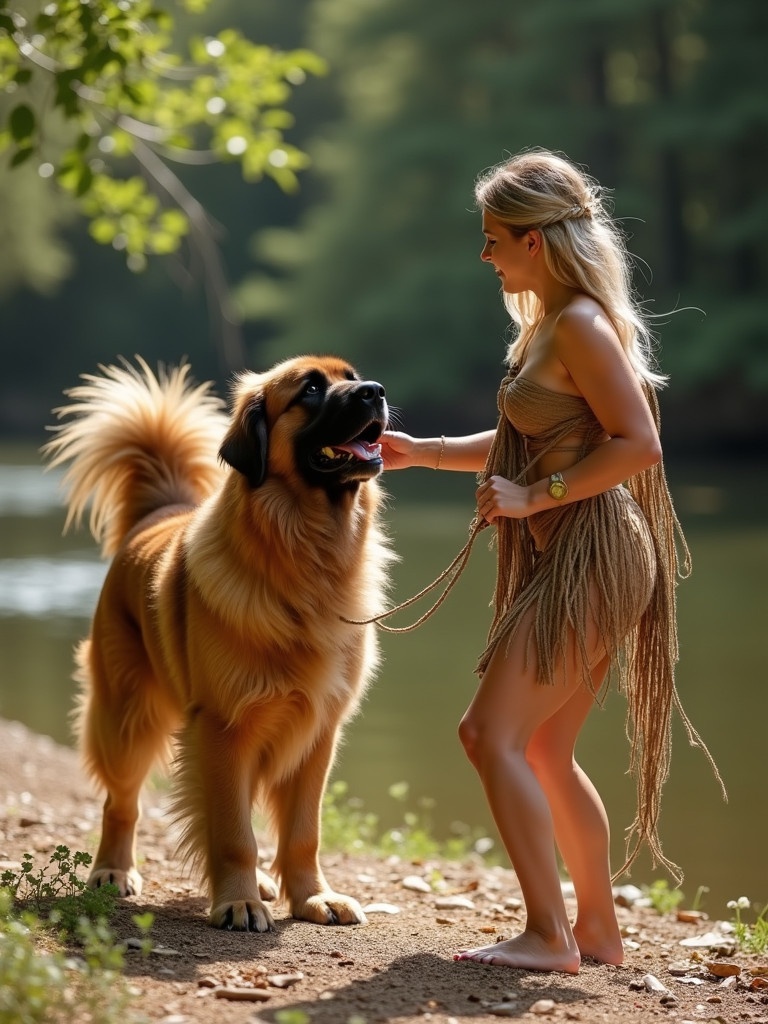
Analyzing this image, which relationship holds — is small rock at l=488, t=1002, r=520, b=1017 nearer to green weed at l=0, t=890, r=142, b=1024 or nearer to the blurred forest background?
green weed at l=0, t=890, r=142, b=1024

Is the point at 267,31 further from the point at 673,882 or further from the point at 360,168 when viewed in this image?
the point at 673,882

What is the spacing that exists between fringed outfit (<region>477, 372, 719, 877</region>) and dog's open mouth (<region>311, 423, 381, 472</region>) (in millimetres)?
400

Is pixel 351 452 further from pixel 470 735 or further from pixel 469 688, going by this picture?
pixel 469 688

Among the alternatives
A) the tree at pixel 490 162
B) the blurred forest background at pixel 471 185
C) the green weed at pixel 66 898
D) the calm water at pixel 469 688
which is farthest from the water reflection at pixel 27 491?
the green weed at pixel 66 898

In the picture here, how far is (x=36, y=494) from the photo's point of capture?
23.1 meters

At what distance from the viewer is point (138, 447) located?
210 inches

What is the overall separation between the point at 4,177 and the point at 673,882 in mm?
29996

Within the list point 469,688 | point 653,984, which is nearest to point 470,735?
point 653,984

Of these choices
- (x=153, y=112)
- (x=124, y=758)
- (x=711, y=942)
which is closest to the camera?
(x=711, y=942)

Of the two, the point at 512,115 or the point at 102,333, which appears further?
the point at 102,333

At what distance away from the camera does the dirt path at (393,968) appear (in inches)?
128

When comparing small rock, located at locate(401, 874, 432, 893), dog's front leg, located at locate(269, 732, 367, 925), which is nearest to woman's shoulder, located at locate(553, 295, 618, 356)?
dog's front leg, located at locate(269, 732, 367, 925)

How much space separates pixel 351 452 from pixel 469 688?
525 centimetres

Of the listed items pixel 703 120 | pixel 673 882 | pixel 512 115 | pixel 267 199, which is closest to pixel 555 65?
pixel 512 115
